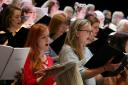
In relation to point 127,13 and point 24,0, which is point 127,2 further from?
point 24,0

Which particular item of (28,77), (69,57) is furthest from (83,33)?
(28,77)

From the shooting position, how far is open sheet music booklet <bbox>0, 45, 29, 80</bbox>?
285 centimetres

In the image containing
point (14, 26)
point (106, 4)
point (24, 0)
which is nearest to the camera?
point (14, 26)

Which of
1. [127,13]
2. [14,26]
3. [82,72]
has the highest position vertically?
[14,26]

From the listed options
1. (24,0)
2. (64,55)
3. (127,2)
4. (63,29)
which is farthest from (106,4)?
(64,55)

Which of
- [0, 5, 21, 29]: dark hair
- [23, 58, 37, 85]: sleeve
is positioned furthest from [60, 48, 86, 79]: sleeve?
[0, 5, 21, 29]: dark hair

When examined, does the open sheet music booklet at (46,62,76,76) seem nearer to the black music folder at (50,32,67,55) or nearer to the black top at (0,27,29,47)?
the black top at (0,27,29,47)

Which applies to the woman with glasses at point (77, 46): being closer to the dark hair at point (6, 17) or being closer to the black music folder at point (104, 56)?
the black music folder at point (104, 56)

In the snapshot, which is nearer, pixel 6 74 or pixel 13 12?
pixel 6 74

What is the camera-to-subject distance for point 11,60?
2910 mm

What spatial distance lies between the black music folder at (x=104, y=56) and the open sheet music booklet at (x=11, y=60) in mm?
509

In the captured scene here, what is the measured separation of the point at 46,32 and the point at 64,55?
318mm

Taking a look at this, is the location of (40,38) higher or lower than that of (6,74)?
higher

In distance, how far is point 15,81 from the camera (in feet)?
9.78
